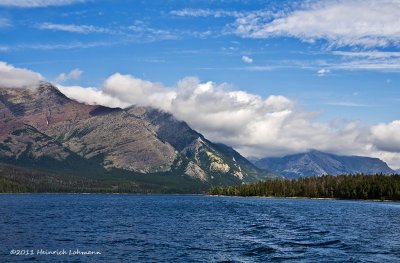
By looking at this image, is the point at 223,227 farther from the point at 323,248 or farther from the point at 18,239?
the point at 18,239

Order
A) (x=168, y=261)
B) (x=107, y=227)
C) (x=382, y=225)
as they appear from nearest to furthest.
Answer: (x=168, y=261), (x=107, y=227), (x=382, y=225)

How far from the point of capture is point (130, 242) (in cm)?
9900

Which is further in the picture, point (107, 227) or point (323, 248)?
point (107, 227)

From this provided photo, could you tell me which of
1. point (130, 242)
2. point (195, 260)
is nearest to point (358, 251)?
point (195, 260)

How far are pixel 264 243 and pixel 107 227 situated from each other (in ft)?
167

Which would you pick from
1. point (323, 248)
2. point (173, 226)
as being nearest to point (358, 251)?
point (323, 248)

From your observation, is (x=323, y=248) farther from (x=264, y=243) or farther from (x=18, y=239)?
(x=18, y=239)

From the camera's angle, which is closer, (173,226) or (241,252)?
(241,252)

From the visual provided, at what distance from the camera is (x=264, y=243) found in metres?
99.8

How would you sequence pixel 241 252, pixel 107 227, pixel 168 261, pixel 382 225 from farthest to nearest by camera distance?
pixel 382 225 → pixel 107 227 → pixel 241 252 → pixel 168 261

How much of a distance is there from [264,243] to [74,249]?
132 feet

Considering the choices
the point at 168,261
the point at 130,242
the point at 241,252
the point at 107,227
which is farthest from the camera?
the point at 107,227

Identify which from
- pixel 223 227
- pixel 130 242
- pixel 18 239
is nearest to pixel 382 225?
pixel 223 227

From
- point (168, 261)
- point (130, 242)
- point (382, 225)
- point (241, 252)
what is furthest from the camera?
point (382, 225)
